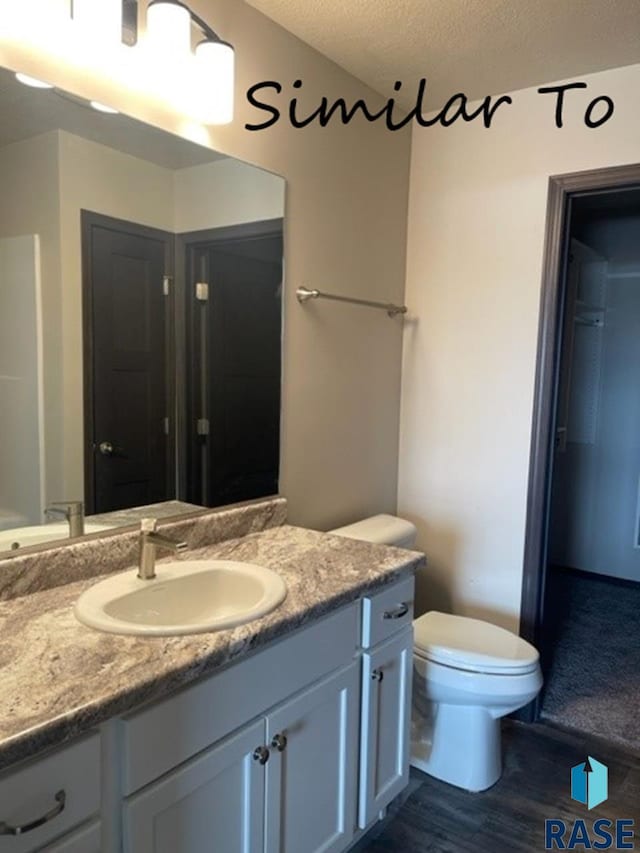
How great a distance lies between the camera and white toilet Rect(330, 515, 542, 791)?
1.93m

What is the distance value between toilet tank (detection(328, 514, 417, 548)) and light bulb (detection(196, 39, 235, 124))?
1339 millimetres

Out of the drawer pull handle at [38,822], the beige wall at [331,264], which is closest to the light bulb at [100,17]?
the beige wall at [331,264]

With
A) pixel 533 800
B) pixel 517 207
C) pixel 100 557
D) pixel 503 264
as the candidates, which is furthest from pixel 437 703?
pixel 517 207

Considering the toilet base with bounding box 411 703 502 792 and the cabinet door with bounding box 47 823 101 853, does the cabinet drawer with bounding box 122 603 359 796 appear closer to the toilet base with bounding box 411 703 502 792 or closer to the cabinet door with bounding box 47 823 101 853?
the cabinet door with bounding box 47 823 101 853

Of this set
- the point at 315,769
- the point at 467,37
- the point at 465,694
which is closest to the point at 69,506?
A: the point at 315,769

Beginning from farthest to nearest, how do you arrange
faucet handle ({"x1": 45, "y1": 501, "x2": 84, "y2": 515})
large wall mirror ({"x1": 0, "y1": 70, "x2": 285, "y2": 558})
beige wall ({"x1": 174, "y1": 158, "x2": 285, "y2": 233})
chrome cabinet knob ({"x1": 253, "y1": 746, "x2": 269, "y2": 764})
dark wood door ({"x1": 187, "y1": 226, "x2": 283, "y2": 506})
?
dark wood door ({"x1": 187, "y1": 226, "x2": 283, "y2": 506})
beige wall ({"x1": 174, "y1": 158, "x2": 285, "y2": 233})
faucet handle ({"x1": 45, "y1": 501, "x2": 84, "y2": 515})
large wall mirror ({"x1": 0, "y1": 70, "x2": 285, "y2": 558})
chrome cabinet knob ({"x1": 253, "y1": 746, "x2": 269, "y2": 764})

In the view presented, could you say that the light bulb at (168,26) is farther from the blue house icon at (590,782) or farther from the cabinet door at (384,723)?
the blue house icon at (590,782)

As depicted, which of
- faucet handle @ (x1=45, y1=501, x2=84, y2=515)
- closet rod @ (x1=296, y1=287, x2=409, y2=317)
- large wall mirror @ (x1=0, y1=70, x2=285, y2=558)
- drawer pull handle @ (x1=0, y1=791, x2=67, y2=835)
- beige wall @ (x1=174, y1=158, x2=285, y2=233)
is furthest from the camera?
closet rod @ (x1=296, y1=287, x2=409, y2=317)

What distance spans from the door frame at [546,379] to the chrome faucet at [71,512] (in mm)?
1607

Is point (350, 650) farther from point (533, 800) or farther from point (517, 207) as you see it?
point (517, 207)

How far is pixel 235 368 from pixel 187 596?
2.38 ft

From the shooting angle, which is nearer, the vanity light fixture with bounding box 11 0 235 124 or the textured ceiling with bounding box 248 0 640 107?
the vanity light fixture with bounding box 11 0 235 124

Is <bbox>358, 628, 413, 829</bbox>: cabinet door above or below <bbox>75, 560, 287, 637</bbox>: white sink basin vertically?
below

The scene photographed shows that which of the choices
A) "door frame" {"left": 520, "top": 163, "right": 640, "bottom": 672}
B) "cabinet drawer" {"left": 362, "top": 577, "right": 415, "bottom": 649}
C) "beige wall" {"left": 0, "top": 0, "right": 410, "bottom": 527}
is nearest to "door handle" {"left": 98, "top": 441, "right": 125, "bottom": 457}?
"beige wall" {"left": 0, "top": 0, "right": 410, "bottom": 527}
